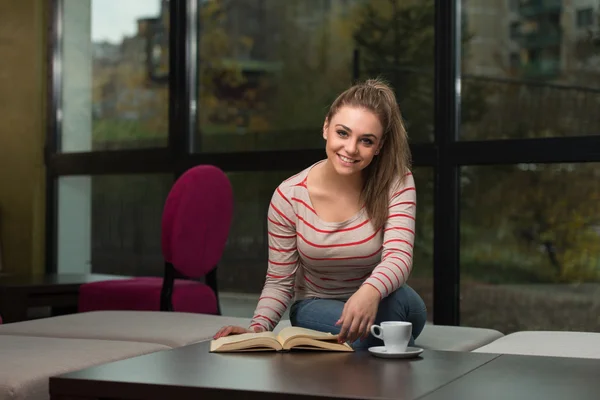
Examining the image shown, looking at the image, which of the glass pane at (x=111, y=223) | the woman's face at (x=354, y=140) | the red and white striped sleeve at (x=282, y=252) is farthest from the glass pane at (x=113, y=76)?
the woman's face at (x=354, y=140)

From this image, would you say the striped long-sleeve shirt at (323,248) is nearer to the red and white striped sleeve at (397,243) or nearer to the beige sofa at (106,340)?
the red and white striped sleeve at (397,243)

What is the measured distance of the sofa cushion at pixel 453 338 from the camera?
236 cm

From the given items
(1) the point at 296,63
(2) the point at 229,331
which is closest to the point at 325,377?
(2) the point at 229,331

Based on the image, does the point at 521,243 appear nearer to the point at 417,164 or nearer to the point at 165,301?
the point at 417,164

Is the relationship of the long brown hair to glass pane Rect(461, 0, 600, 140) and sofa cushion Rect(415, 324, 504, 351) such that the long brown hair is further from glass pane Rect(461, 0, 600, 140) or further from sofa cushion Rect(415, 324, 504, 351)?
glass pane Rect(461, 0, 600, 140)

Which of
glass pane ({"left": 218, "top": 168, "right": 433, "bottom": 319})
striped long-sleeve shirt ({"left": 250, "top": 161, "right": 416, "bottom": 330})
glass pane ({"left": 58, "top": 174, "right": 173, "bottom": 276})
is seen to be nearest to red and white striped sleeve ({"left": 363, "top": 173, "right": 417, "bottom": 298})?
striped long-sleeve shirt ({"left": 250, "top": 161, "right": 416, "bottom": 330})

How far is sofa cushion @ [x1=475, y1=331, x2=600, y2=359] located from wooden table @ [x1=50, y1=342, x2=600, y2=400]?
372 mm

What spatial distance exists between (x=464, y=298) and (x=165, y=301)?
132 centimetres

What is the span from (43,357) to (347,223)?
2.52 ft

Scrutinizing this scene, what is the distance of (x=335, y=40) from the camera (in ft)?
14.3

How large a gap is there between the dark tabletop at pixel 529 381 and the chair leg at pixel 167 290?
195cm

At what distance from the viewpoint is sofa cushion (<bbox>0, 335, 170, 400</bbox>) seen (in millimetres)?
1753

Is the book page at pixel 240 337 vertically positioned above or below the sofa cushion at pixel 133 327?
above

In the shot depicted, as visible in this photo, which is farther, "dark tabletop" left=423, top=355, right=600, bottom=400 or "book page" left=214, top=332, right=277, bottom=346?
"book page" left=214, top=332, right=277, bottom=346
